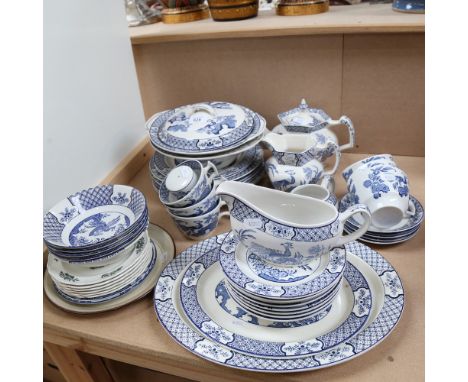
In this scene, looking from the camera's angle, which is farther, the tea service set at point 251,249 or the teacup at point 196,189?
the teacup at point 196,189

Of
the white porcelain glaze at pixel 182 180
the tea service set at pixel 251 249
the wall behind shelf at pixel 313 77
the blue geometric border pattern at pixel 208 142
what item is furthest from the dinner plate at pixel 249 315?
the wall behind shelf at pixel 313 77

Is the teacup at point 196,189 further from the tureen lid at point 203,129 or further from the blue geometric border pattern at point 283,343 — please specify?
the blue geometric border pattern at point 283,343

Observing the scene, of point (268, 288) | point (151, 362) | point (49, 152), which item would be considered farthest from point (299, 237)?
point (49, 152)

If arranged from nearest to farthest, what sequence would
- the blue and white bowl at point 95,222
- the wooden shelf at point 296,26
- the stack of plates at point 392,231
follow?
1. the blue and white bowl at point 95,222
2. the stack of plates at point 392,231
3. the wooden shelf at point 296,26

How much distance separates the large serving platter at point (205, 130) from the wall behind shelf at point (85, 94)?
0.14m

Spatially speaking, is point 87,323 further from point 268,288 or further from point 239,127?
point 239,127

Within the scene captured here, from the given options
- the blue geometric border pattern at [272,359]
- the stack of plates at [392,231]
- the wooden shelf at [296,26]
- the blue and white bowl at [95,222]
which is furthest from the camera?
the wooden shelf at [296,26]

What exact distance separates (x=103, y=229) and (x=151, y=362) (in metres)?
0.25

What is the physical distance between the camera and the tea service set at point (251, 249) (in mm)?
562

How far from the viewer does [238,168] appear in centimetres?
91

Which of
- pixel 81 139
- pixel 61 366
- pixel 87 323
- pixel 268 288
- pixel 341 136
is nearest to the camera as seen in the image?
pixel 268 288

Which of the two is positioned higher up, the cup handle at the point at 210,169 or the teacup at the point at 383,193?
the cup handle at the point at 210,169

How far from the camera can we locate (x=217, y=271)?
702 mm

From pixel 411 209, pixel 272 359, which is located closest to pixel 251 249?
pixel 272 359
